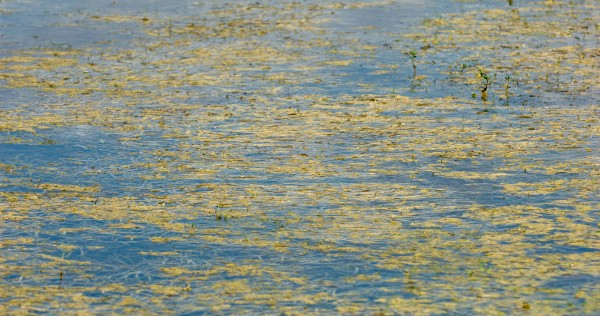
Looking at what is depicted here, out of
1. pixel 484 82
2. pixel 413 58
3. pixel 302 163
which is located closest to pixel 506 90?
pixel 484 82

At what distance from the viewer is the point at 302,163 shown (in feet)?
20.5

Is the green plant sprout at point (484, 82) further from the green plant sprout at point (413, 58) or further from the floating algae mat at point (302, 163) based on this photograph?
the green plant sprout at point (413, 58)

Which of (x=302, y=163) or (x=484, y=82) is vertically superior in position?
(x=484, y=82)

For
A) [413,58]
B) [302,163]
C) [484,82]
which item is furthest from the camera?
[413,58]

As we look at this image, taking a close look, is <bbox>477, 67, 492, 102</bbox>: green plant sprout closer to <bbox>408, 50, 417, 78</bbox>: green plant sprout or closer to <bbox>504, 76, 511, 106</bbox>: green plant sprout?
<bbox>504, 76, 511, 106</bbox>: green plant sprout

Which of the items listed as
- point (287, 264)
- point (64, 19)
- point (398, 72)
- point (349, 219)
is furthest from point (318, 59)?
point (287, 264)

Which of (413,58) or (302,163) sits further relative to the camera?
(413,58)

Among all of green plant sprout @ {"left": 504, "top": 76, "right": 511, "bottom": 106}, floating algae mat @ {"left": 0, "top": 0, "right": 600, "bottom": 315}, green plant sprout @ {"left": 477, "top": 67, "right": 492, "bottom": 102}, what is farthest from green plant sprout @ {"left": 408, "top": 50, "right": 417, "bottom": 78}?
green plant sprout @ {"left": 504, "top": 76, "right": 511, "bottom": 106}

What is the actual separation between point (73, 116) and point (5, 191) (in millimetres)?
1543

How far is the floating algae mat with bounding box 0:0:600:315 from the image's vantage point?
457cm

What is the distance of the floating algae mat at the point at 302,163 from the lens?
15.0ft

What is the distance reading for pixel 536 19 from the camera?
10.2m

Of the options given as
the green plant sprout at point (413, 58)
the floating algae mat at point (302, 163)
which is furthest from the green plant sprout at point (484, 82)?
the green plant sprout at point (413, 58)

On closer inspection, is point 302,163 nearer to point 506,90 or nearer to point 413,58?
point 506,90
